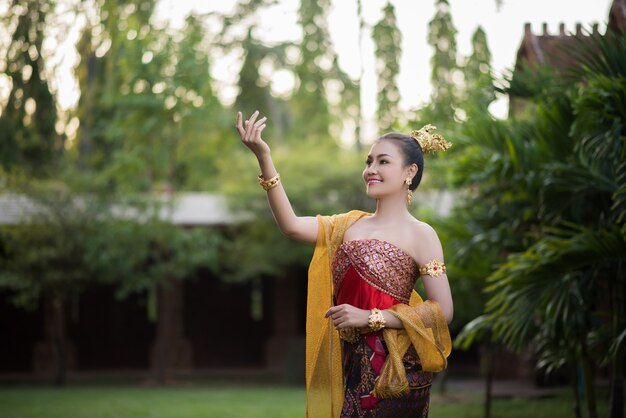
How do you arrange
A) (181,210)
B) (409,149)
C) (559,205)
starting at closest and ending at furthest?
(409,149), (559,205), (181,210)

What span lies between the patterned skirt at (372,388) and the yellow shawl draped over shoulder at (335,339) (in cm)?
4

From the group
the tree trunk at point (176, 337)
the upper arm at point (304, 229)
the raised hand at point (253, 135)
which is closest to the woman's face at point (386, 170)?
the upper arm at point (304, 229)

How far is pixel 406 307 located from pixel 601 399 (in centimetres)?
850

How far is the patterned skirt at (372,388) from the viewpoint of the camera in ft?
11.0

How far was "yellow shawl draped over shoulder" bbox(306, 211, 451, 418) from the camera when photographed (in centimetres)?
332

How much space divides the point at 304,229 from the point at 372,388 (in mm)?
614

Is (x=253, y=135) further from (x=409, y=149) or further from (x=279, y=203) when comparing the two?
(x=409, y=149)

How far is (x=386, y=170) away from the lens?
11.4 ft

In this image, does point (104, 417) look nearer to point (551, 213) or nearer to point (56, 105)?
point (56, 105)

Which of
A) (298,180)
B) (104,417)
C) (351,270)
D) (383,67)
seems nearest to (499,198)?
(383,67)

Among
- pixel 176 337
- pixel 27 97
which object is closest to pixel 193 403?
pixel 176 337

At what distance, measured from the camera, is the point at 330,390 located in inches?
137

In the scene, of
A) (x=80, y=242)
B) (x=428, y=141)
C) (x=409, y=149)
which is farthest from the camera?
(x=80, y=242)

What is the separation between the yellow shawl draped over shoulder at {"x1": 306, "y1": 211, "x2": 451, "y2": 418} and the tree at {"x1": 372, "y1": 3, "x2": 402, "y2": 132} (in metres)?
2.93
